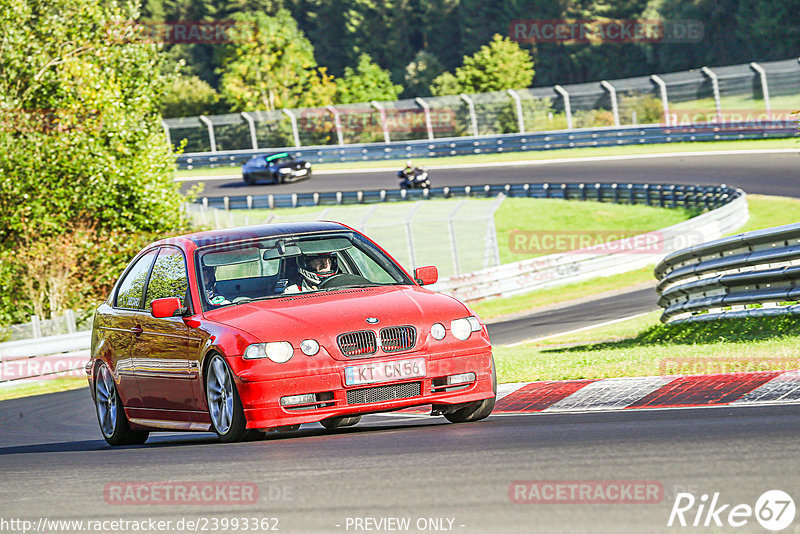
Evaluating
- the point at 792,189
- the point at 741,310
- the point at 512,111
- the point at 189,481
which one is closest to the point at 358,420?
the point at 189,481

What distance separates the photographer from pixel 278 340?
7445mm

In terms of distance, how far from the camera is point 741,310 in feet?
41.0

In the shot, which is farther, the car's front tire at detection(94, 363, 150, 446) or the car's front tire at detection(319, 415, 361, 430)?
the car's front tire at detection(94, 363, 150, 446)

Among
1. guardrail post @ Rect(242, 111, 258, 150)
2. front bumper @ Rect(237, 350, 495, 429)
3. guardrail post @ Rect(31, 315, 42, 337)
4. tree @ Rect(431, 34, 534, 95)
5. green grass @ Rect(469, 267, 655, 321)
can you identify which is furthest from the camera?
tree @ Rect(431, 34, 534, 95)

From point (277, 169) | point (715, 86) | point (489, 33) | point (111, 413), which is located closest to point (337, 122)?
point (277, 169)

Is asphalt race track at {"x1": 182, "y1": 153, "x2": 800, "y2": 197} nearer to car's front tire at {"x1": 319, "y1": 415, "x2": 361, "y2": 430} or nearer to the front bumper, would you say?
car's front tire at {"x1": 319, "y1": 415, "x2": 361, "y2": 430}

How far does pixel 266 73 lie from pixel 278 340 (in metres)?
76.1

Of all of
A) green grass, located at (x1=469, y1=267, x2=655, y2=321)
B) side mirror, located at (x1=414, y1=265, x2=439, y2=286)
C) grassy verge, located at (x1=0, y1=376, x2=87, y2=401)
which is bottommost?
green grass, located at (x1=469, y1=267, x2=655, y2=321)

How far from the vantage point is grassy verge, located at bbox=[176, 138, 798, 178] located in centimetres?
4225

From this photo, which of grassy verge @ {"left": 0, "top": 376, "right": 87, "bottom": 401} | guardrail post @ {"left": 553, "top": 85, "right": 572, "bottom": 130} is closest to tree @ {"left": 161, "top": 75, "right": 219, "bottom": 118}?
guardrail post @ {"left": 553, "top": 85, "right": 572, "bottom": 130}

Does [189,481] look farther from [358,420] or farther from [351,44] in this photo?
[351,44]

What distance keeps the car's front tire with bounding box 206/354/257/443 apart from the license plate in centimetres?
74

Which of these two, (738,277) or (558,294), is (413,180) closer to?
(558,294)

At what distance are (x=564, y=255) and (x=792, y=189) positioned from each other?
Answer: 30.2ft
